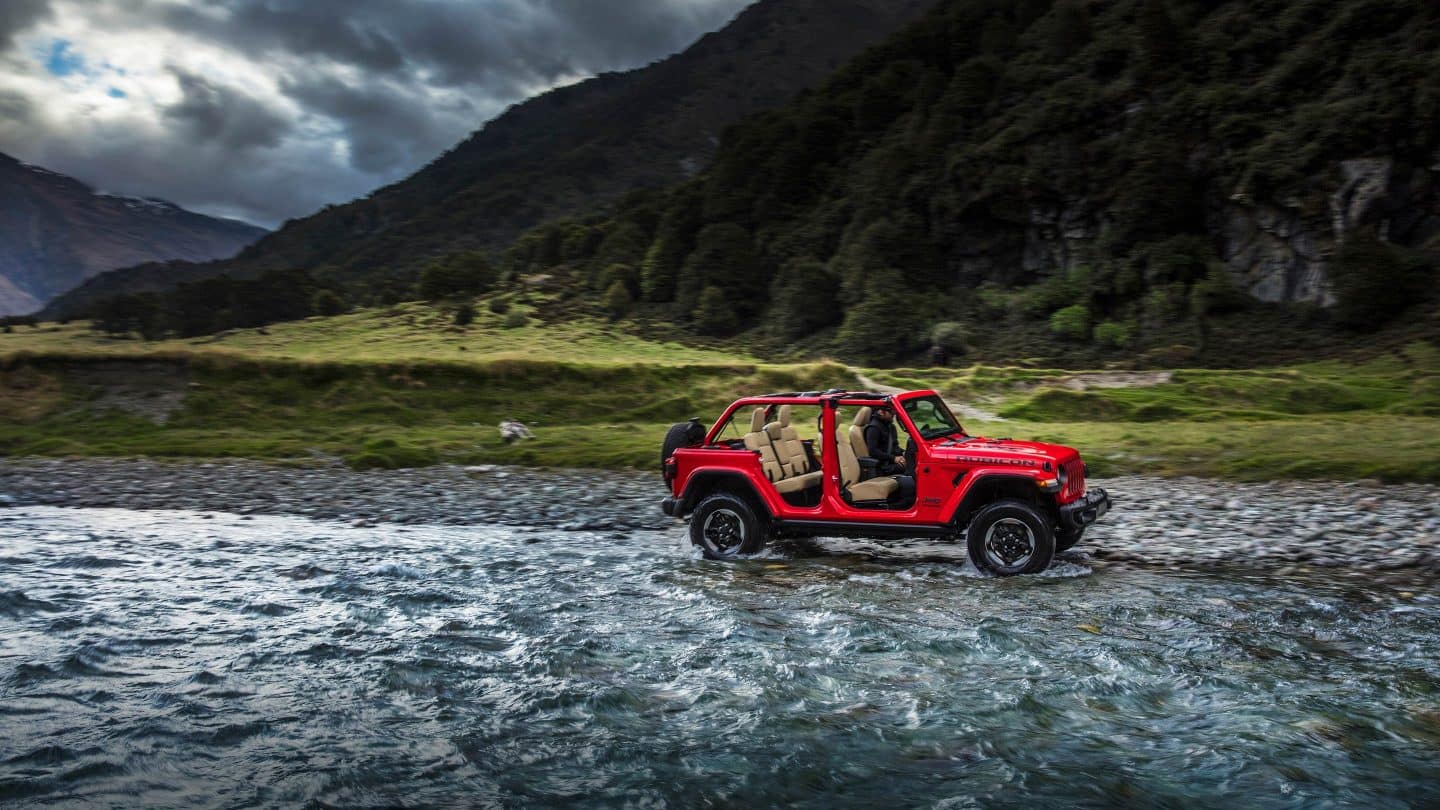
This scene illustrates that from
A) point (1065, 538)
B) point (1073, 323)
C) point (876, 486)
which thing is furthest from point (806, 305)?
point (1065, 538)

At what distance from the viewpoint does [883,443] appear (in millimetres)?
12094

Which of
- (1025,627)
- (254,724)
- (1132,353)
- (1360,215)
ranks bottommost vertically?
(254,724)

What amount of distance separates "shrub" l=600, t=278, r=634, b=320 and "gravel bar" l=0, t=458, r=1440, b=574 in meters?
57.6

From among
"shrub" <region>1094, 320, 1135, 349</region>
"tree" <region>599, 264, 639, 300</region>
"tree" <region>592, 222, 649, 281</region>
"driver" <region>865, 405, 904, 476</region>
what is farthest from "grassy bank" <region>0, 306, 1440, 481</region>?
"tree" <region>592, 222, 649, 281</region>

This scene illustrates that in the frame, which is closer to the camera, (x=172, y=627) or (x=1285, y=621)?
(x=1285, y=621)

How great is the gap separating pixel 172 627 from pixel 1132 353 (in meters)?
51.3

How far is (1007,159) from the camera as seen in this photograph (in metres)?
68.6

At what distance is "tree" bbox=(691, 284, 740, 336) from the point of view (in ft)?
245

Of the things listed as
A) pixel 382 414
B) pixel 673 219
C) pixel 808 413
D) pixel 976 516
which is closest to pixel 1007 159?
pixel 673 219

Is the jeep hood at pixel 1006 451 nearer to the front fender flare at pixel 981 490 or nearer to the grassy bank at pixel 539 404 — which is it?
the front fender flare at pixel 981 490

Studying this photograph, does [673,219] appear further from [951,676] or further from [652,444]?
[951,676]

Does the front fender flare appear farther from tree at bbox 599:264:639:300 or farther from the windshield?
tree at bbox 599:264:639:300

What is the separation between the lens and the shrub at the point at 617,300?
266 ft

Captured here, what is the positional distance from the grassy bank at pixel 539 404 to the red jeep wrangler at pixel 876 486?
10.1m
